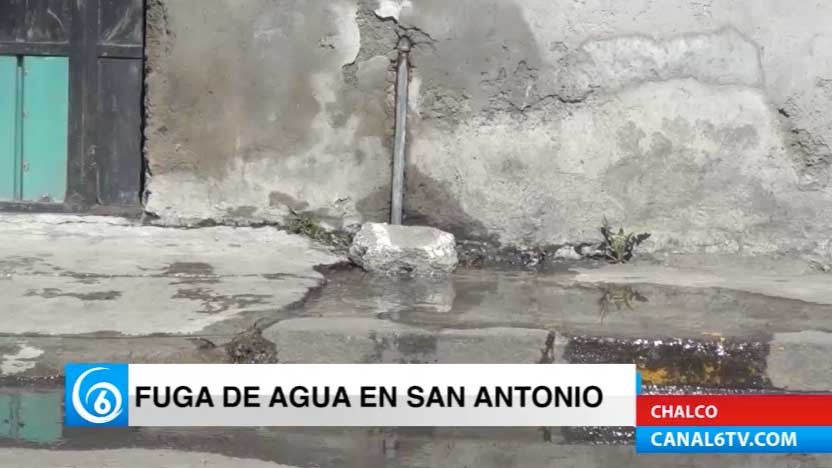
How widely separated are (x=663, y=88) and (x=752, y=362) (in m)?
1.76

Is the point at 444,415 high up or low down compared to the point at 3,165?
down

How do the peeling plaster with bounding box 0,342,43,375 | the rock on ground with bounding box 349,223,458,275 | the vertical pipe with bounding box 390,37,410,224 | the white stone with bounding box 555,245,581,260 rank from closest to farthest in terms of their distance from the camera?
the peeling plaster with bounding box 0,342,43,375 < the rock on ground with bounding box 349,223,458,275 < the vertical pipe with bounding box 390,37,410,224 < the white stone with bounding box 555,245,581,260

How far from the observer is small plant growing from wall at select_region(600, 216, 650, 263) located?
17.0 ft

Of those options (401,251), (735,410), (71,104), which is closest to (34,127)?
(71,104)

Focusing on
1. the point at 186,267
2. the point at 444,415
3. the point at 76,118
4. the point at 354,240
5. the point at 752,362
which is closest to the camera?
the point at 444,415

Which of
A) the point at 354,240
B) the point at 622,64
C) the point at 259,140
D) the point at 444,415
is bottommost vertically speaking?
the point at 444,415

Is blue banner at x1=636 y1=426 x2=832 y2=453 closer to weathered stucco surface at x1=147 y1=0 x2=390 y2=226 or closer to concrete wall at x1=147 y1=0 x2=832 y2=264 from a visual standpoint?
concrete wall at x1=147 y1=0 x2=832 y2=264

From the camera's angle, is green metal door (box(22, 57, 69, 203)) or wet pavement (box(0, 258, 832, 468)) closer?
wet pavement (box(0, 258, 832, 468))

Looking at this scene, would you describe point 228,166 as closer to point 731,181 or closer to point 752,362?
point 731,181

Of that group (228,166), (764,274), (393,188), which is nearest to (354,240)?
(393,188)

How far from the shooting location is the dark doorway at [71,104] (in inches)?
215

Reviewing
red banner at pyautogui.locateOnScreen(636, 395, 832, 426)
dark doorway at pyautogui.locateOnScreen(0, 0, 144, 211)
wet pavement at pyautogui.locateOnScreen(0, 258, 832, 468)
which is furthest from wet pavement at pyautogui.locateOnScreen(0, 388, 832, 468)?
dark doorway at pyautogui.locateOnScreen(0, 0, 144, 211)

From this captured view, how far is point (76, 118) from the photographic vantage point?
550 centimetres

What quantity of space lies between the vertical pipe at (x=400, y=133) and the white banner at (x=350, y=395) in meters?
1.63
